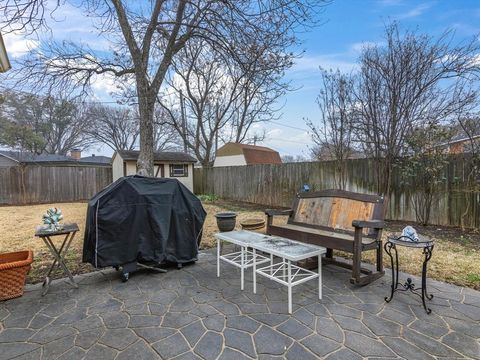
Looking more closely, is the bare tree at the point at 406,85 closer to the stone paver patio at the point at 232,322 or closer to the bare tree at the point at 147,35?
the bare tree at the point at 147,35

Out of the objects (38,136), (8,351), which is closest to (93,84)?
(8,351)

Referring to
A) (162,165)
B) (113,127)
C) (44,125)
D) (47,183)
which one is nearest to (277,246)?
(162,165)

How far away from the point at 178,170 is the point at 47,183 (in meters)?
5.67

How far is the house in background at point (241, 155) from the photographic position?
56.7 feet

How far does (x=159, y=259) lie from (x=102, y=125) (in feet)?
78.0

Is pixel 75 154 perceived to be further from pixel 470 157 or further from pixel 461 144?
pixel 470 157

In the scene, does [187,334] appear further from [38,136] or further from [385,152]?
[38,136]

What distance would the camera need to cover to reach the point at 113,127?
24.3 metres

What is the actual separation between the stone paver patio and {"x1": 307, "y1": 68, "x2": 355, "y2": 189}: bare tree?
4.85 m

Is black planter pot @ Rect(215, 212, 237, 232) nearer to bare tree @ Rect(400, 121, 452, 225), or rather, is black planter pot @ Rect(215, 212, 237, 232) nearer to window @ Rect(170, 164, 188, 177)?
bare tree @ Rect(400, 121, 452, 225)

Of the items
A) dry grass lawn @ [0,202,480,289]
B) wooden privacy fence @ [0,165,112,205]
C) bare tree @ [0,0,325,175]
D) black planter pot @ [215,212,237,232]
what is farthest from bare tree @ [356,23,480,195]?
wooden privacy fence @ [0,165,112,205]

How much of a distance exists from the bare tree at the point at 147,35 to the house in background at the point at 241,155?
10253 millimetres

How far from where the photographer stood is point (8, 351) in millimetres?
1988

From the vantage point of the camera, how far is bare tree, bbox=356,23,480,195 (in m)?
5.77
